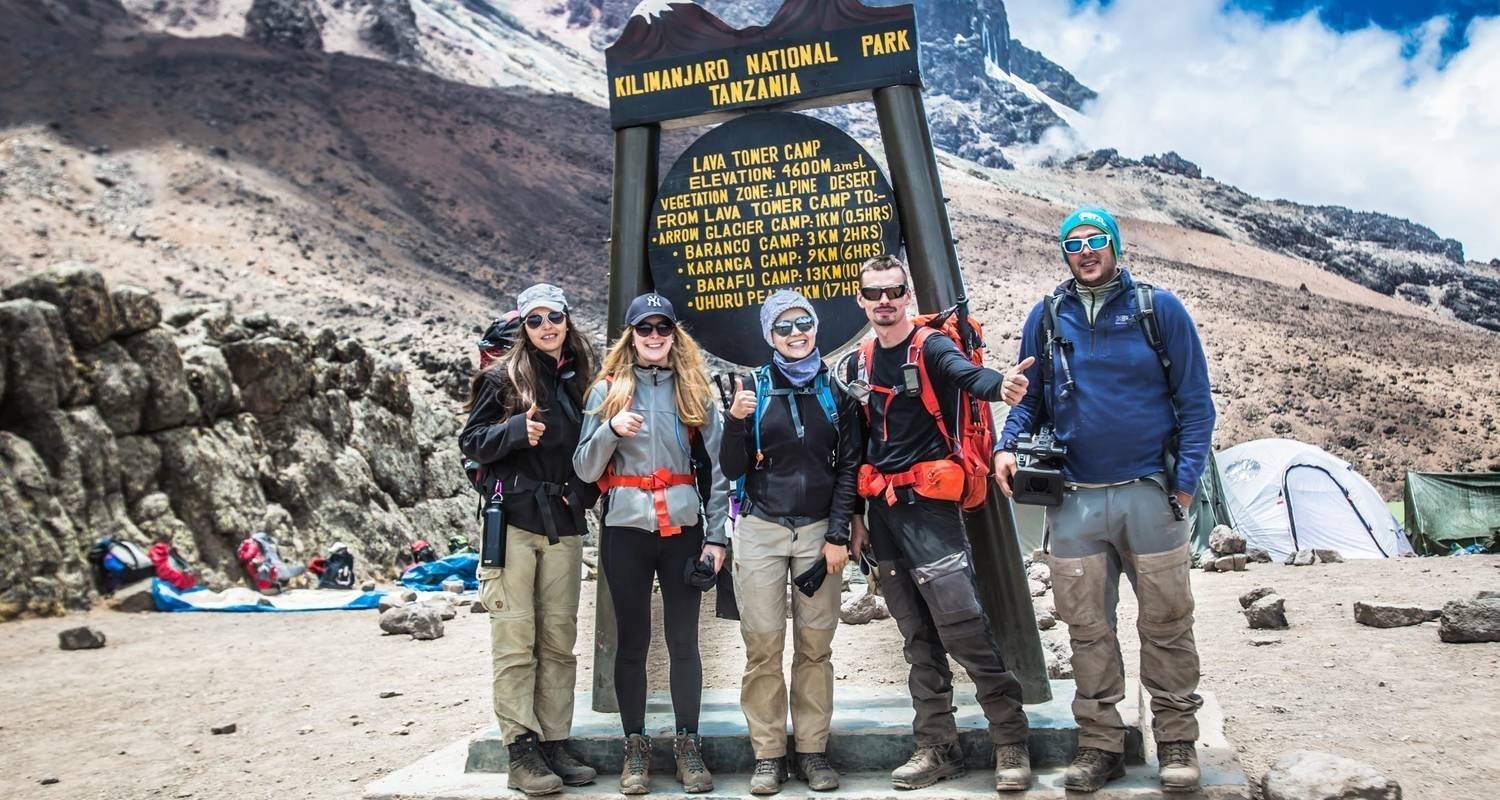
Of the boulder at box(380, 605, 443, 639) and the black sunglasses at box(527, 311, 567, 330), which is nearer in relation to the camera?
the black sunglasses at box(527, 311, 567, 330)

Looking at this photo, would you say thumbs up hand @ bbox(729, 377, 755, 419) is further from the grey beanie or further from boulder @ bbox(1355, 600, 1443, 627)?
boulder @ bbox(1355, 600, 1443, 627)

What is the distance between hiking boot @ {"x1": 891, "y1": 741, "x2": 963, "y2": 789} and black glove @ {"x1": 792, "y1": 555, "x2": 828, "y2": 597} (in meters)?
0.74

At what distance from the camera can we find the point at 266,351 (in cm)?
1861

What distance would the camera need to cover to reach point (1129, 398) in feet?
13.5

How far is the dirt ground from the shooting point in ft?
18.4

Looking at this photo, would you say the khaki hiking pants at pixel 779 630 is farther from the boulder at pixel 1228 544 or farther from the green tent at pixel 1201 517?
the green tent at pixel 1201 517

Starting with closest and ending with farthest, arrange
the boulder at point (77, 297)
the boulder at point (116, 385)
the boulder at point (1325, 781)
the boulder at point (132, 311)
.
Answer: the boulder at point (1325, 781), the boulder at point (77, 297), the boulder at point (116, 385), the boulder at point (132, 311)

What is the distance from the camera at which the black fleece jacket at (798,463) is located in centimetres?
432

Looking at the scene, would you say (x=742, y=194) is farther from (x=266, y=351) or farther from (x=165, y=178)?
(x=165, y=178)

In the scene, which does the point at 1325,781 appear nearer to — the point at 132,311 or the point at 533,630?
the point at 533,630

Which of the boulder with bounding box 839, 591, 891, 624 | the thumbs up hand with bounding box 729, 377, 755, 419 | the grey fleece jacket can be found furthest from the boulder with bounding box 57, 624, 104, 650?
the thumbs up hand with bounding box 729, 377, 755, 419

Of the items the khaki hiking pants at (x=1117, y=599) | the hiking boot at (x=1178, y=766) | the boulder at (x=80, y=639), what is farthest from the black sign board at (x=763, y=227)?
the boulder at (x=80, y=639)

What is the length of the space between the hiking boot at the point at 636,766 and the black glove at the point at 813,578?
925 millimetres

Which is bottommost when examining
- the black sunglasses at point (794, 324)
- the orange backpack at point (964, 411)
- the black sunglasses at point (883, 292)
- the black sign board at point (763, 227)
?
the orange backpack at point (964, 411)
